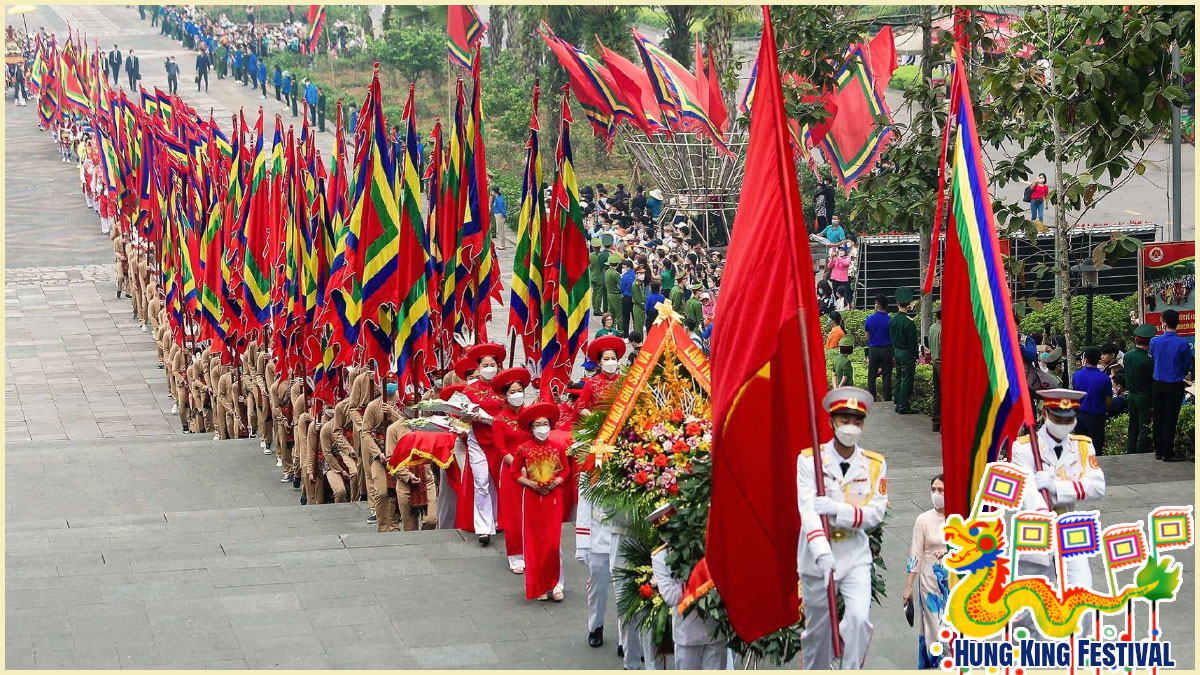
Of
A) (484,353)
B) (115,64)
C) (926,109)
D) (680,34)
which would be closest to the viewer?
(484,353)

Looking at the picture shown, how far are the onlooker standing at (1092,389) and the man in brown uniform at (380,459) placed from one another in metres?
5.64

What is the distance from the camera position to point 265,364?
18.9m

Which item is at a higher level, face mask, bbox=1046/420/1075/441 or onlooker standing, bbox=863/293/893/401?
face mask, bbox=1046/420/1075/441

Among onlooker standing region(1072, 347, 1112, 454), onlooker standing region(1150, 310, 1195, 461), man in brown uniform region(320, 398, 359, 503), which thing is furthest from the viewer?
man in brown uniform region(320, 398, 359, 503)

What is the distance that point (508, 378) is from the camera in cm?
1211

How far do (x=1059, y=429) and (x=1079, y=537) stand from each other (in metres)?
1.62

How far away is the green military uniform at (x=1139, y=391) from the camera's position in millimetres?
15266

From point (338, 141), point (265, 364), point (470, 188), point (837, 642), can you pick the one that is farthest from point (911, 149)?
point (837, 642)

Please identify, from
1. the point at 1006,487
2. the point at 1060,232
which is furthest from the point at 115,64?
the point at 1006,487

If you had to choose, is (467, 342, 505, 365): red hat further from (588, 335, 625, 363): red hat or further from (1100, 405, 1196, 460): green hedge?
(1100, 405, 1196, 460): green hedge

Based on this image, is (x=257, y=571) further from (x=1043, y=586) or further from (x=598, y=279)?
(x=598, y=279)

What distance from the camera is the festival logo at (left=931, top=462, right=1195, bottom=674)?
7535mm

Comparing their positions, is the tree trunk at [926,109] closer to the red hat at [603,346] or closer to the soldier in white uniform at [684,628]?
the red hat at [603,346]

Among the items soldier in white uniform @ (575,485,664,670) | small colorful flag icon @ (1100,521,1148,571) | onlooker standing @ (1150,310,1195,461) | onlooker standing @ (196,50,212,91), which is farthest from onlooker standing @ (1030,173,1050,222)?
onlooker standing @ (196,50,212,91)
